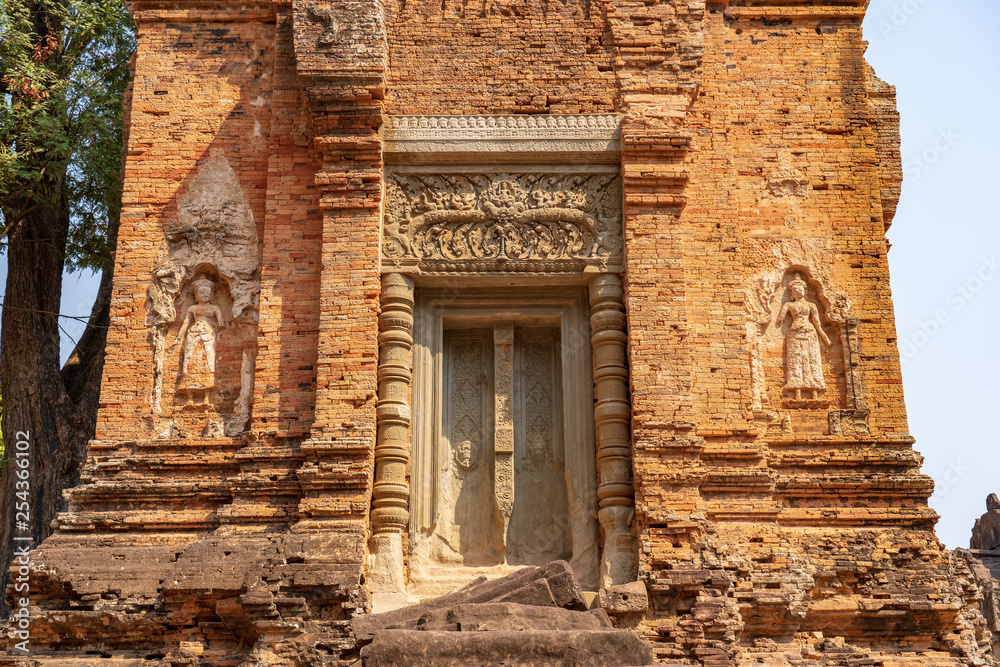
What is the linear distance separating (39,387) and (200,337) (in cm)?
492

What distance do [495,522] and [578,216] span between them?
3027mm

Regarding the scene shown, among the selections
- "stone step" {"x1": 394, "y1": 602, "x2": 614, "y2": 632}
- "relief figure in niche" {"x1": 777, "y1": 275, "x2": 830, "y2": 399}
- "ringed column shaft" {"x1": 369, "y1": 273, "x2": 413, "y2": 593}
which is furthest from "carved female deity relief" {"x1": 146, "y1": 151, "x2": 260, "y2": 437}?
"relief figure in niche" {"x1": 777, "y1": 275, "x2": 830, "y2": 399}

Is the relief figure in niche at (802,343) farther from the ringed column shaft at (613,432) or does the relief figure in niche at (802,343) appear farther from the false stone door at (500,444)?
the false stone door at (500,444)

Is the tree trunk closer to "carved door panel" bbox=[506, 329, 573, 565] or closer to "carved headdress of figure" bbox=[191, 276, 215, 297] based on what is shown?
"carved headdress of figure" bbox=[191, 276, 215, 297]

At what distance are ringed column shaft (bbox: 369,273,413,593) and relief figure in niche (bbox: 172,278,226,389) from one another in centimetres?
171

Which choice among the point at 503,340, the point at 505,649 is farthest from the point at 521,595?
the point at 503,340

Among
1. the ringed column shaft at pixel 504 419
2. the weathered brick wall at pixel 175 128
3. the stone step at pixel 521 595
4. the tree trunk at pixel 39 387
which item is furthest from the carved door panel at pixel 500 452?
the tree trunk at pixel 39 387

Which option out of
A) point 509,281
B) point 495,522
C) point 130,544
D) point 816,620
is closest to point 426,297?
point 509,281

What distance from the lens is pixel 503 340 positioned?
1020 centimetres

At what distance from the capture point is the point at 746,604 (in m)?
8.81

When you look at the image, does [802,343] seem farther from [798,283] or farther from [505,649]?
[505,649]

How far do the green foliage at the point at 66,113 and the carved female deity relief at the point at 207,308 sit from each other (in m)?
4.20

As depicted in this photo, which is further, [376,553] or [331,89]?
[331,89]

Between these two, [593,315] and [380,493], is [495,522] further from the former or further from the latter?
[593,315]
